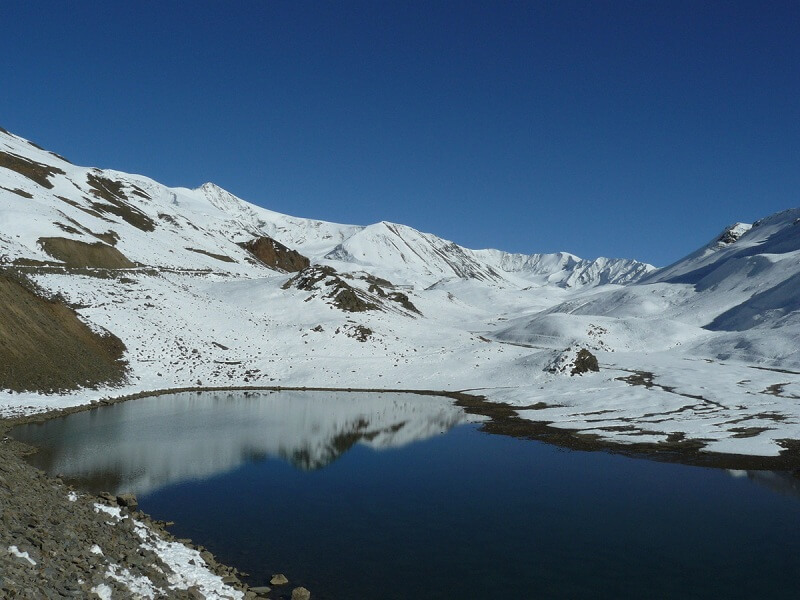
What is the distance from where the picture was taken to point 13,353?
127ft

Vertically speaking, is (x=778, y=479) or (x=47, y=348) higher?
(x=47, y=348)

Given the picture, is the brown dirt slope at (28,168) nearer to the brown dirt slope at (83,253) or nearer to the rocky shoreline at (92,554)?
the brown dirt slope at (83,253)

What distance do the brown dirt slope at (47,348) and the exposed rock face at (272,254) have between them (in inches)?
3880

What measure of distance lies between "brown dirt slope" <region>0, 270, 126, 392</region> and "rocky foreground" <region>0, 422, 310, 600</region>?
21.1m

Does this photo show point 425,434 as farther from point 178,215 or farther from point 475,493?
point 178,215

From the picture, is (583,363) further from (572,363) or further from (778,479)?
(778,479)

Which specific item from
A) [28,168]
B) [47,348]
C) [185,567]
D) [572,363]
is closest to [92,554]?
[185,567]

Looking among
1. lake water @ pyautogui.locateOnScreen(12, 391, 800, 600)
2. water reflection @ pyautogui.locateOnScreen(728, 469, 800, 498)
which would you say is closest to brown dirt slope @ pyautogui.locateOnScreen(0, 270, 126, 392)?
lake water @ pyautogui.locateOnScreen(12, 391, 800, 600)

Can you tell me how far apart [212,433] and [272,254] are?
12497 cm

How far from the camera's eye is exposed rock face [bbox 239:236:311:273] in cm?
15225

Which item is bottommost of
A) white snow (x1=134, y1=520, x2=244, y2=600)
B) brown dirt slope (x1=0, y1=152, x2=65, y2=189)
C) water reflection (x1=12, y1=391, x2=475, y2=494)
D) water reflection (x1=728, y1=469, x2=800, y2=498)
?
white snow (x1=134, y1=520, x2=244, y2=600)

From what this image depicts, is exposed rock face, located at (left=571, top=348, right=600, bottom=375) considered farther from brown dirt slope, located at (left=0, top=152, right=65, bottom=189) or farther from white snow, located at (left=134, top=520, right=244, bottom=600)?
brown dirt slope, located at (left=0, top=152, right=65, bottom=189)

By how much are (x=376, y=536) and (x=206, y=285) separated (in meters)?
71.8

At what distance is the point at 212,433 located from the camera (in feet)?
115
